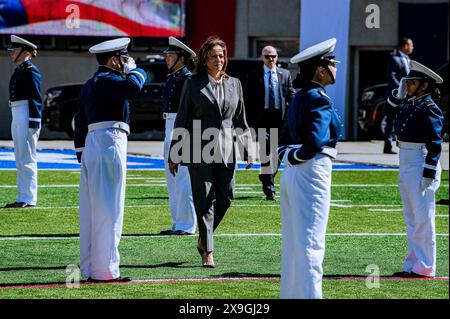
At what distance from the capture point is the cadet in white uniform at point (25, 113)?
15992 millimetres

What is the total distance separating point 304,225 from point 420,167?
2474 mm

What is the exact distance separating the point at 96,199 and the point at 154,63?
64.2 ft

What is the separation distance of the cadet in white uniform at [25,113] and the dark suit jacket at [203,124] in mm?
4882

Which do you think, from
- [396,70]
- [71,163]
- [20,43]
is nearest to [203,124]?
[20,43]

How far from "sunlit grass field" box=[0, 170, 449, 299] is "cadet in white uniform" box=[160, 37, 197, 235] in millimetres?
245

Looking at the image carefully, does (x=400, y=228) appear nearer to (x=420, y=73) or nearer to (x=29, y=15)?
(x=420, y=73)

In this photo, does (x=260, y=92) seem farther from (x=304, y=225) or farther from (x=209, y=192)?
(x=304, y=225)

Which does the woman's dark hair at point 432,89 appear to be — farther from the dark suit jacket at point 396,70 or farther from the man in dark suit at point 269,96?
the dark suit jacket at point 396,70

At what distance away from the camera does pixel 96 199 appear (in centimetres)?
1046

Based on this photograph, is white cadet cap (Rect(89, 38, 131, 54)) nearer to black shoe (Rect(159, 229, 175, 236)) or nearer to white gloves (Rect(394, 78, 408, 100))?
white gloves (Rect(394, 78, 408, 100))

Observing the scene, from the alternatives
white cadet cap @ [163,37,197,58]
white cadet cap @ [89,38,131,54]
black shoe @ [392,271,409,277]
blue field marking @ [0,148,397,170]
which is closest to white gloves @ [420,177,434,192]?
black shoe @ [392,271,409,277]

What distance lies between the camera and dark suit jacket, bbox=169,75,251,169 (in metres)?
11.3

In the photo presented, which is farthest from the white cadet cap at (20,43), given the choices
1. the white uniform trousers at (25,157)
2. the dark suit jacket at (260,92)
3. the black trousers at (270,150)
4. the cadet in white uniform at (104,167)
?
the cadet in white uniform at (104,167)

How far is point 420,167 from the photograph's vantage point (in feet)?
35.1
